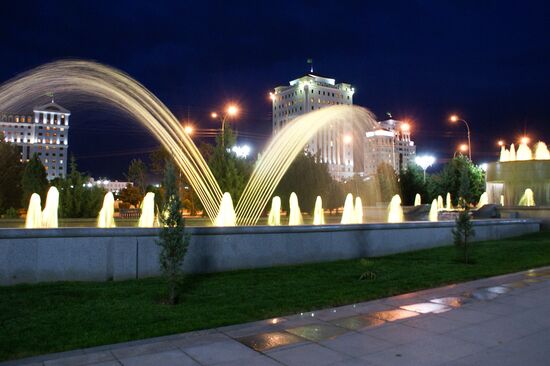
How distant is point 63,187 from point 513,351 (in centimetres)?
2752

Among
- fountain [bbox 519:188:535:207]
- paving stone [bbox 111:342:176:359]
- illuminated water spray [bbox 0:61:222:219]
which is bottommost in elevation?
paving stone [bbox 111:342:176:359]

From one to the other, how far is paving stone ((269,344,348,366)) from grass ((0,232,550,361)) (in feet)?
4.90

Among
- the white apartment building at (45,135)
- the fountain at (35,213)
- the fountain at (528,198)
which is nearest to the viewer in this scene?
the fountain at (35,213)

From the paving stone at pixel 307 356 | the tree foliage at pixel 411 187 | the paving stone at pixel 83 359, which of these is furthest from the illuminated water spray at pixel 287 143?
the tree foliage at pixel 411 187

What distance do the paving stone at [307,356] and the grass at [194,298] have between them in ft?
4.90

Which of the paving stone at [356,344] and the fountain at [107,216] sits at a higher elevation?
the fountain at [107,216]

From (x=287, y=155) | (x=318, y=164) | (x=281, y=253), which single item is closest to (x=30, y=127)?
(x=318, y=164)

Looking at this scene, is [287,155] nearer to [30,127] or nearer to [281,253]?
[281,253]

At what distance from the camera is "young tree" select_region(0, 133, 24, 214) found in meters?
41.0

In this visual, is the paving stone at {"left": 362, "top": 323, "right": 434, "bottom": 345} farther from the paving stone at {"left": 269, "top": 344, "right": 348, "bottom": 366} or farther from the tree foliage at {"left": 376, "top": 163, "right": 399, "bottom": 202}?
the tree foliage at {"left": 376, "top": 163, "right": 399, "bottom": 202}

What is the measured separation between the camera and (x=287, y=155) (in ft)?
91.9

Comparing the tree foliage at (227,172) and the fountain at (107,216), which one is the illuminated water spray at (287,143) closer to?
the tree foliage at (227,172)

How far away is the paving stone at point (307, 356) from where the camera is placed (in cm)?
535

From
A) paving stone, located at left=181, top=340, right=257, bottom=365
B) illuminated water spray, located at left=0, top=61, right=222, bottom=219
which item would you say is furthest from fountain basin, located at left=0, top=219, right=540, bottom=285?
illuminated water spray, located at left=0, top=61, right=222, bottom=219
